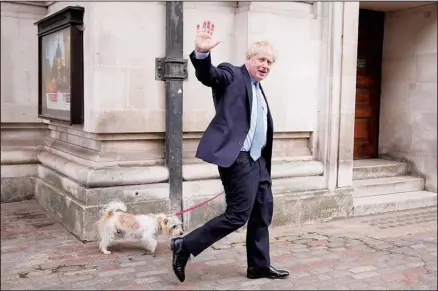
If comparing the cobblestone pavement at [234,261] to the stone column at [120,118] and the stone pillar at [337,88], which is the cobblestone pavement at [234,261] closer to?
the stone column at [120,118]

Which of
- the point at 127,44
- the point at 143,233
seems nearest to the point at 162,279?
the point at 143,233

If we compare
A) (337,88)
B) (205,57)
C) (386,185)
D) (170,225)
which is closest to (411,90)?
(386,185)

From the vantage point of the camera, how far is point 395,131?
307 inches

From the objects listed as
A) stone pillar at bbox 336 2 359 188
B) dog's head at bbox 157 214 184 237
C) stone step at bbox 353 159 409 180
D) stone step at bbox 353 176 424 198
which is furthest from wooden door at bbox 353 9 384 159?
dog's head at bbox 157 214 184 237

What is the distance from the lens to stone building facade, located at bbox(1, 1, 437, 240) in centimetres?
527

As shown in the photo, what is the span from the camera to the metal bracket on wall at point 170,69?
5.34 meters

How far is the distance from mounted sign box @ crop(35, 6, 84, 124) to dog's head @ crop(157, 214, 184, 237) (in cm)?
150

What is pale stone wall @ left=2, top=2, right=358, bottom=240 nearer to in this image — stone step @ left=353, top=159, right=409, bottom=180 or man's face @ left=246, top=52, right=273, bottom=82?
stone step @ left=353, top=159, right=409, bottom=180

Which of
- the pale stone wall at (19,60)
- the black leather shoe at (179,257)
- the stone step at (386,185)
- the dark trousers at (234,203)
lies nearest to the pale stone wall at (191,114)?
the pale stone wall at (19,60)

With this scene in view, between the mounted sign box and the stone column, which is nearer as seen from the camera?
the stone column

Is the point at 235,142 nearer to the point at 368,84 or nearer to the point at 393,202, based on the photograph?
the point at 393,202

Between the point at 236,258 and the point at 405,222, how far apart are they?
2496mm

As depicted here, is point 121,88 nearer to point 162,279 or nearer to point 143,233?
point 143,233

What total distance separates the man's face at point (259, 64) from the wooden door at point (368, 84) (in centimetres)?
418
